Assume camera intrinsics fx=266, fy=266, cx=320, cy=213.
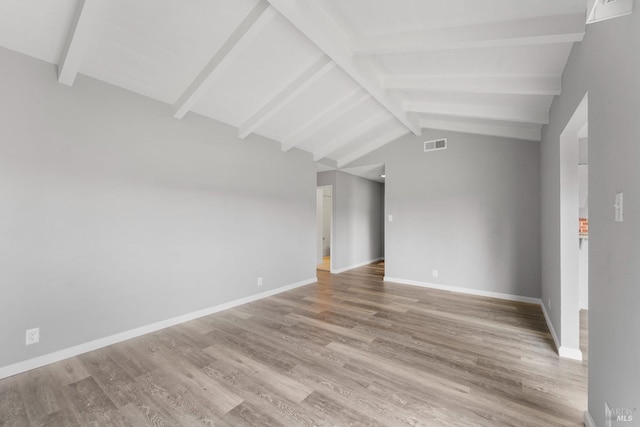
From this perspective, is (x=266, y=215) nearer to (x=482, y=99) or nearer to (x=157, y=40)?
(x=157, y=40)

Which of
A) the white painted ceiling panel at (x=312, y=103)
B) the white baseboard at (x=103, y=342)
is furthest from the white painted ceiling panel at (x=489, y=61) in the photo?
the white baseboard at (x=103, y=342)

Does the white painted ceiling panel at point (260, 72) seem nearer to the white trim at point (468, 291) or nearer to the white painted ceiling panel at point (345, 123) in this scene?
the white painted ceiling panel at point (345, 123)

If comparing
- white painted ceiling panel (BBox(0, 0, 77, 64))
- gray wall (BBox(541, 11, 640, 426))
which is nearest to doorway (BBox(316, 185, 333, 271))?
white painted ceiling panel (BBox(0, 0, 77, 64))

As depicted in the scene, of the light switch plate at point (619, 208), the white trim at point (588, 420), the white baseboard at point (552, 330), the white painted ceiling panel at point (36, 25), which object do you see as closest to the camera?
the light switch plate at point (619, 208)

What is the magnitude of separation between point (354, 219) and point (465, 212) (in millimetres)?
2773

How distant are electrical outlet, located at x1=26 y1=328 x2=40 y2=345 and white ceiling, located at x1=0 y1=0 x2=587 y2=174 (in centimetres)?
226

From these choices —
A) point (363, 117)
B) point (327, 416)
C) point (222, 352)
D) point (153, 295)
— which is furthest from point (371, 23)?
point (153, 295)

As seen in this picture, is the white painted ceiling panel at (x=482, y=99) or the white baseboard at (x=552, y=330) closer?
the white baseboard at (x=552, y=330)

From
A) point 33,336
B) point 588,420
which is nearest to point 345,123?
point 588,420

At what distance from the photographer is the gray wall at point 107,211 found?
89.3 inches

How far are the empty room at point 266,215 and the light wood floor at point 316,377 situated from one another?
21 millimetres

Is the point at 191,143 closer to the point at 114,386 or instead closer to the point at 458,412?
the point at 114,386

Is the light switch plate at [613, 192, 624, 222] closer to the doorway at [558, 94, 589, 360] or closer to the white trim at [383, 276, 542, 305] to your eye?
the doorway at [558, 94, 589, 360]

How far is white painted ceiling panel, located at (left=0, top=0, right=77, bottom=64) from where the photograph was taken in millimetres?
1943
